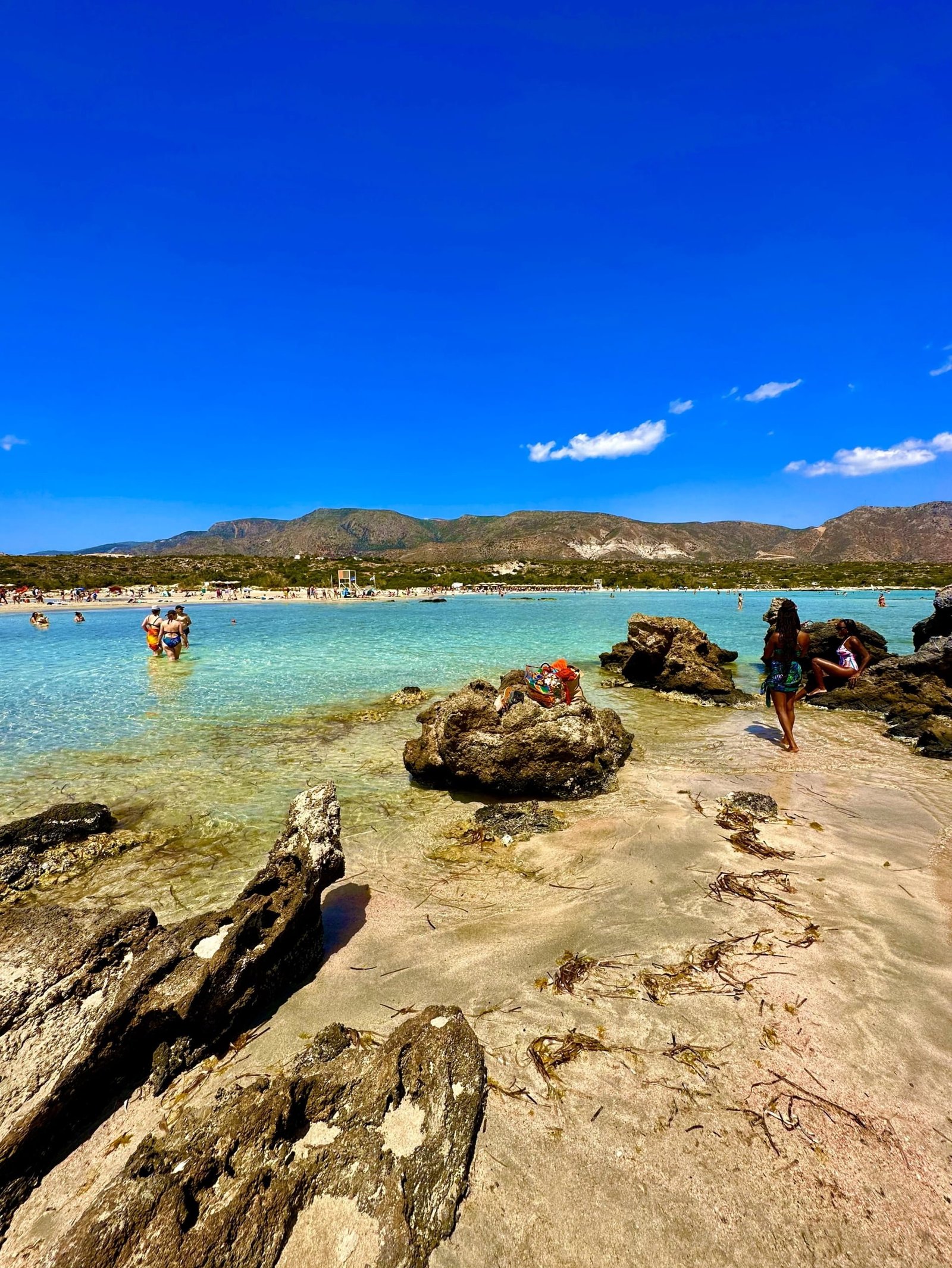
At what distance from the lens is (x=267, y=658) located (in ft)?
73.3

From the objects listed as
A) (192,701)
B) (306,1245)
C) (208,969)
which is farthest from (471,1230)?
(192,701)

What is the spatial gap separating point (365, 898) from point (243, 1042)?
1857 mm

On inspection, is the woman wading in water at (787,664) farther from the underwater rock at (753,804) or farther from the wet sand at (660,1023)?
the underwater rock at (753,804)

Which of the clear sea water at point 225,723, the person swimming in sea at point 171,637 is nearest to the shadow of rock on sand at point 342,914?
the clear sea water at point 225,723

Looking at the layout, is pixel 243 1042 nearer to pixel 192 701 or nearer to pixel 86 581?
A: pixel 192 701

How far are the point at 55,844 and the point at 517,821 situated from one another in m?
5.40

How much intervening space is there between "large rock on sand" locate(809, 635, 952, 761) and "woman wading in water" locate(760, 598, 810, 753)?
213 cm

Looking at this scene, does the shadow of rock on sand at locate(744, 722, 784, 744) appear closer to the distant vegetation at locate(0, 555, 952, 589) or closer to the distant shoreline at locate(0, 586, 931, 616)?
the distant shoreline at locate(0, 586, 931, 616)

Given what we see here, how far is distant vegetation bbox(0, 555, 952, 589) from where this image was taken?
75562 mm

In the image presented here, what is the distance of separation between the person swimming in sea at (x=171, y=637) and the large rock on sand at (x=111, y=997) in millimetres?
20959

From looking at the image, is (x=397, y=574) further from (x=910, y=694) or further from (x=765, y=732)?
(x=765, y=732)

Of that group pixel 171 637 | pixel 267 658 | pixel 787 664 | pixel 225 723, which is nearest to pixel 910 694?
pixel 787 664

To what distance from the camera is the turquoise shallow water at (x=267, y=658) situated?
12.6 meters

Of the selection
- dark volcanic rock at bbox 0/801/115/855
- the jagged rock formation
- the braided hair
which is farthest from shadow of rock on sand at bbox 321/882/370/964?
the braided hair
